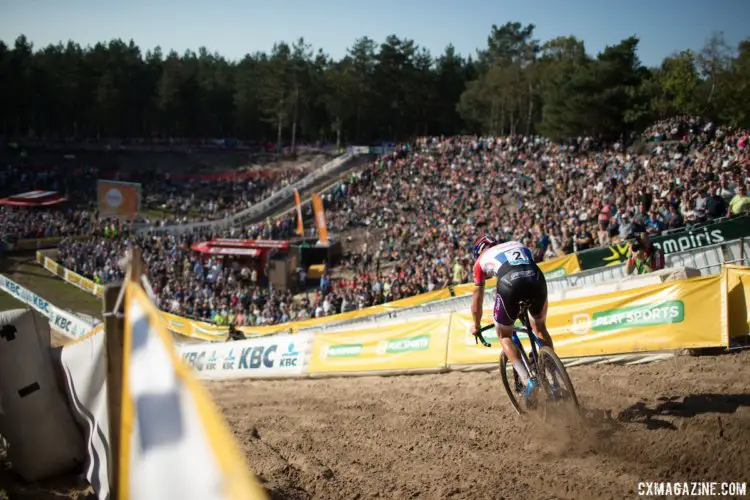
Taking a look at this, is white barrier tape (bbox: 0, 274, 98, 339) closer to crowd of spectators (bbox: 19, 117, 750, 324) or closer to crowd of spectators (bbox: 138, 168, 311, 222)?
crowd of spectators (bbox: 19, 117, 750, 324)

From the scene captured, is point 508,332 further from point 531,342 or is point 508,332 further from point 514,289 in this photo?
point 514,289

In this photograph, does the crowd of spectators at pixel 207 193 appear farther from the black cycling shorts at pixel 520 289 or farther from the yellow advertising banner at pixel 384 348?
the black cycling shorts at pixel 520 289

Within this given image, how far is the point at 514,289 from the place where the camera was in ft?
17.8

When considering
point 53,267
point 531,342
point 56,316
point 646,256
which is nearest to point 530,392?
point 531,342

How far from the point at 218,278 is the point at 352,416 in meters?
21.0

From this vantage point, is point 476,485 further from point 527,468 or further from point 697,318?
point 697,318

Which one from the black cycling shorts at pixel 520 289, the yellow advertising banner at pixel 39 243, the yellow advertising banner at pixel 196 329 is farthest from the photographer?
the yellow advertising banner at pixel 39 243

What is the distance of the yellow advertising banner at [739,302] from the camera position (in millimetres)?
7004

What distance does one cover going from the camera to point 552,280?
44.8ft

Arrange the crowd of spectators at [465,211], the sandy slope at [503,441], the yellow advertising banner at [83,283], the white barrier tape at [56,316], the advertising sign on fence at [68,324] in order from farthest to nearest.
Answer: the yellow advertising banner at [83,283], the white barrier tape at [56,316], the advertising sign on fence at [68,324], the crowd of spectators at [465,211], the sandy slope at [503,441]

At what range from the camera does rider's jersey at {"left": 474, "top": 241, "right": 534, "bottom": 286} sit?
5.53 m

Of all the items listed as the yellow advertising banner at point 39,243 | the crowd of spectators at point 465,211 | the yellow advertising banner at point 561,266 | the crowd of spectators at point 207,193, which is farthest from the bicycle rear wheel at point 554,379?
the crowd of spectators at point 207,193

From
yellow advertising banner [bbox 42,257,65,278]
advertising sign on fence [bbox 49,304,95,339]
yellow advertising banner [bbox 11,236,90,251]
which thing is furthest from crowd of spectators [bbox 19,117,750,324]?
yellow advertising banner [bbox 11,236,90,251]

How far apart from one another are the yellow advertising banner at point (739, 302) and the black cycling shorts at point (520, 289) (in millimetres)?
3175
